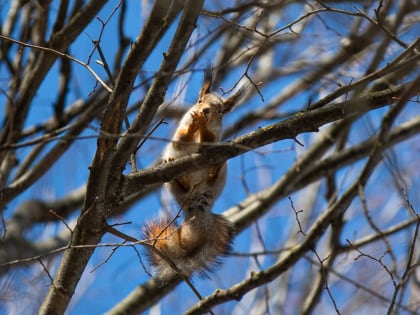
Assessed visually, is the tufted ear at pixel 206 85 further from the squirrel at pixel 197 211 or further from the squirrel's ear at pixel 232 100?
the squirrel's ear at pixel 232 100

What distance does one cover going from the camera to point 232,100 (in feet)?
12.2

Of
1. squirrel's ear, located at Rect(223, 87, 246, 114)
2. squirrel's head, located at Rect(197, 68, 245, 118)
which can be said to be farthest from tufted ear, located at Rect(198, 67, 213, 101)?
squirrel's ear, located at Rect(223, 87, 246, 114)

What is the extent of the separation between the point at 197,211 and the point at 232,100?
2.08 feet

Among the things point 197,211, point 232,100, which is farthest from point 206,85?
point 197,211

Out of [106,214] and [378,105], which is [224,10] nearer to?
[378,105]

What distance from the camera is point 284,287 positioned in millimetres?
4934

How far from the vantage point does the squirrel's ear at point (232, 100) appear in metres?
3.70

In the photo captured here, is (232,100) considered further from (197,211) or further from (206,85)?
(197,211)

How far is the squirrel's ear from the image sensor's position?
3.70 metres

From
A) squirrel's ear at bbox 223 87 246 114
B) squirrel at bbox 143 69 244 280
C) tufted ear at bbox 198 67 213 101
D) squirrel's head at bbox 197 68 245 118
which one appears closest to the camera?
squirrel at bbox 143 69 244 280

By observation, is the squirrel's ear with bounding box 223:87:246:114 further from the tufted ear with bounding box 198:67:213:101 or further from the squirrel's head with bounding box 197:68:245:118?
the tufted ear with bounding box 198:67:213:101

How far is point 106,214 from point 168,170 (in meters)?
0.30

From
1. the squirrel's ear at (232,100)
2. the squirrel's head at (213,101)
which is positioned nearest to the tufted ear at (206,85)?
the squirrel's head at (213,101)

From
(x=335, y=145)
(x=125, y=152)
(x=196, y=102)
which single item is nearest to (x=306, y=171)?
(x=335, y=145)
